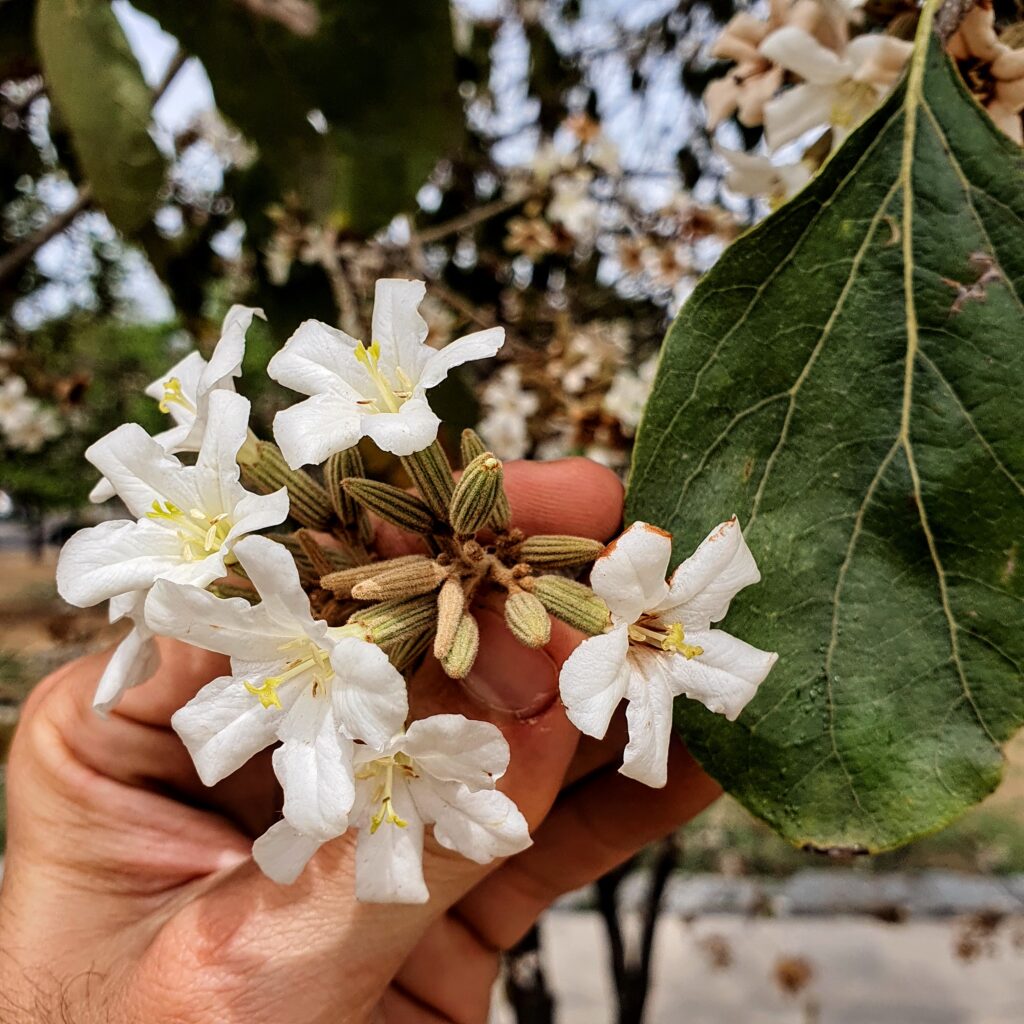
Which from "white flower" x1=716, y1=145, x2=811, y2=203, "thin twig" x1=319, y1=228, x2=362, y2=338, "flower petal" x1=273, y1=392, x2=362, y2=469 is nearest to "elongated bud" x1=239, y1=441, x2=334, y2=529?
"flower petal" x1=273, y1=392, x2=362, y2=469

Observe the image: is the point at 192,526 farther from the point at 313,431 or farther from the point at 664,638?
the point at 664,638

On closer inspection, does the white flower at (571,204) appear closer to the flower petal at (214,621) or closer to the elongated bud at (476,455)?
the elongated bud at (476,455)

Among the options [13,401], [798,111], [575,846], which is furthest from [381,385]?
[13,401]

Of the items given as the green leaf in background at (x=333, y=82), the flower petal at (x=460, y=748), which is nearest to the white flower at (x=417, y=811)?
the flower petal at (x=460, y=748)

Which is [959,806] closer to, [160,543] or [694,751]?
[694,751]

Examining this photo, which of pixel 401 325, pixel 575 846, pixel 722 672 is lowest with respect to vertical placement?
pixel 575 846

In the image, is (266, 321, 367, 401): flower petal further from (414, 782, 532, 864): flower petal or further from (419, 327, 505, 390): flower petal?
(414, 782, 532, 864): flower petal
